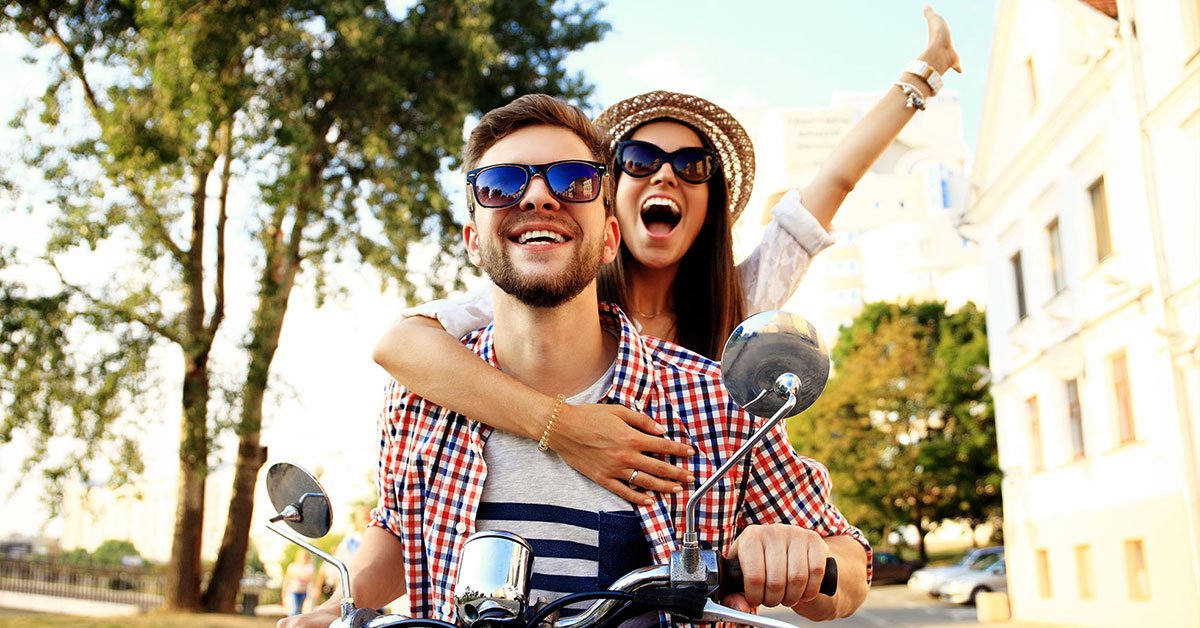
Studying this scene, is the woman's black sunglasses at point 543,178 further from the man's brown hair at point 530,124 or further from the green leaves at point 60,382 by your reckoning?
the green leaves at point 60,382

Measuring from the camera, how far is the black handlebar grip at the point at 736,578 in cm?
154

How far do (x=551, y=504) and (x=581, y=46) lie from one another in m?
13.8

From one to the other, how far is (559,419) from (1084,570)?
20.3m

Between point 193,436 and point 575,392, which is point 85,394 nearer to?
point 193,436

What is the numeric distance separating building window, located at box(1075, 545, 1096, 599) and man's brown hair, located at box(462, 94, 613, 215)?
19788 mm

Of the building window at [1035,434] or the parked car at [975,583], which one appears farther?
the parked car at [975,583]

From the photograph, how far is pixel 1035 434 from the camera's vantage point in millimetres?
22438

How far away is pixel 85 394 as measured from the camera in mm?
13336

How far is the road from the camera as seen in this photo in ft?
69.4

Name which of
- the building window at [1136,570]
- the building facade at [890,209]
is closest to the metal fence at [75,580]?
the building facade at [890,209]

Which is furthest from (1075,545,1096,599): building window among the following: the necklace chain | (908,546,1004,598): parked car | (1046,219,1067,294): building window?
the necklace chain

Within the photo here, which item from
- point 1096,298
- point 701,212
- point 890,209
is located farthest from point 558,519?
point 890,209

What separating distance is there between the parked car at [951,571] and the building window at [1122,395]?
39.3 ft

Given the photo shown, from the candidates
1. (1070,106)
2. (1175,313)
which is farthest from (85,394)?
(1070,106)
